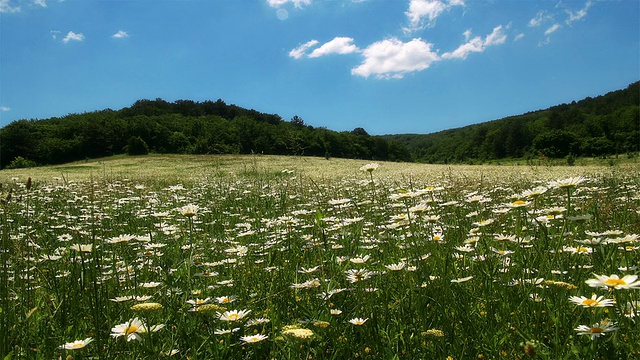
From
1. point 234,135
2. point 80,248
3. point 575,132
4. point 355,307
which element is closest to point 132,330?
point 80,248

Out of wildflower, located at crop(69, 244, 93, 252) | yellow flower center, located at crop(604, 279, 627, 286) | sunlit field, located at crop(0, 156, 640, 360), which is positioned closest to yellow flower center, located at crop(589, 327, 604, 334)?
sunlit field, located at crop(0, 156, 640, 360)

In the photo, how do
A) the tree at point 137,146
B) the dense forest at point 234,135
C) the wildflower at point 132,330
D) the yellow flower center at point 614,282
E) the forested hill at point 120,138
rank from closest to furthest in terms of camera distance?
the yellow flower center at point 614,282, the wildflower at point 132,330, the tree at point 137,146, the forested hill at point 120,138, the dense forest at point 234,135

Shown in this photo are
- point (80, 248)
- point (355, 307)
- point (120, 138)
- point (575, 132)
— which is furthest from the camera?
point (575, 132)

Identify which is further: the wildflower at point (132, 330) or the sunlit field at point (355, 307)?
the sunlit field at point (355, 307)

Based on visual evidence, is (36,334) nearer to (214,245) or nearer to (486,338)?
(214,245)

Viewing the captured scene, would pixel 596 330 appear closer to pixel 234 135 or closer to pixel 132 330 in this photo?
pixel 132 330

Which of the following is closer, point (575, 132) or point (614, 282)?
point (614, 282)

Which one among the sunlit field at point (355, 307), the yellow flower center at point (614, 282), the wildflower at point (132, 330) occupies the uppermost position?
the yellow flower center at point (614, 282)

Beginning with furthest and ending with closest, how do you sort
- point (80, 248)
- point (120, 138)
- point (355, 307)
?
point (120, 138) → point (80, 248) → point (355, 307)

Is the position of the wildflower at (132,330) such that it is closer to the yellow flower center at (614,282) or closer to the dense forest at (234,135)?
the yellow flower center at (614,282)

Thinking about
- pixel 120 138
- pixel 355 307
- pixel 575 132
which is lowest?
pixel 355 307

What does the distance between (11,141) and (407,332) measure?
233ft

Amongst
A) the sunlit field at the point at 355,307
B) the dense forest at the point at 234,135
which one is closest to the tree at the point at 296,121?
the dense forest at the point at 234,135

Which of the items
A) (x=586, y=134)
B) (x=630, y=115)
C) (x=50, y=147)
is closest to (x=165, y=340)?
(x=50, y=147)
